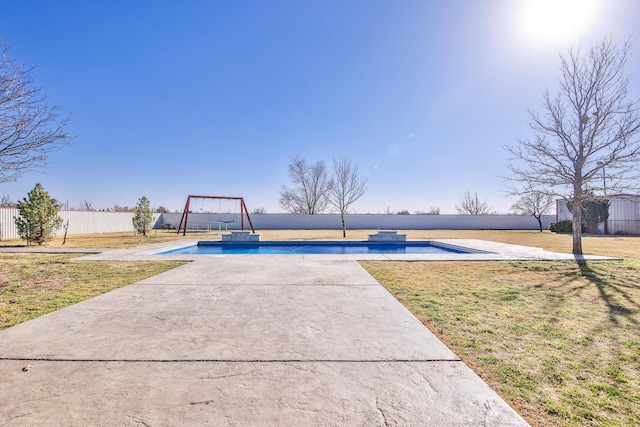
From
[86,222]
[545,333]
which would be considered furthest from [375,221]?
[545,333]

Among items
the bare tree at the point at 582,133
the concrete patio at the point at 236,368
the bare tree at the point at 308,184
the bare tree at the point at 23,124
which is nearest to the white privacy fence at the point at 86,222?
the bare tree at the point at 23,124

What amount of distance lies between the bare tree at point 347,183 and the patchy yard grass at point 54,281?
13021mm

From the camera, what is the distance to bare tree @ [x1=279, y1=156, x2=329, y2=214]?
108 ft

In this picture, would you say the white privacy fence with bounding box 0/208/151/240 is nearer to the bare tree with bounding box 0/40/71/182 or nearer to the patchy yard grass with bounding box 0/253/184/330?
the patchy yard grass with bounding box 0/253/184/330

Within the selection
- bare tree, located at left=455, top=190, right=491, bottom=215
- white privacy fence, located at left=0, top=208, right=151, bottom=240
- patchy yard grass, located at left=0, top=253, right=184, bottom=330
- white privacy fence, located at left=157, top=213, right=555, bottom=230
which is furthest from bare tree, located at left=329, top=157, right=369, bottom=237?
bare tree, located at left=455, top=190, right=491, bottom=215

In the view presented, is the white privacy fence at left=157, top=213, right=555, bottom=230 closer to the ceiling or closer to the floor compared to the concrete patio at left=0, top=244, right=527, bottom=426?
closer to the ceiling

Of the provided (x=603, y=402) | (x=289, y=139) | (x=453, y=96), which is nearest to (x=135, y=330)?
(x=603, y=402)

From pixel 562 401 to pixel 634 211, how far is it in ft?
83.7

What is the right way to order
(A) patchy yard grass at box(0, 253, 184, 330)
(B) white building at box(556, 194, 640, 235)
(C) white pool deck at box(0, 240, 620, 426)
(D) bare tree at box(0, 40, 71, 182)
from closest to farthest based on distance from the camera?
1. (C) white pool deck at box(0, 240, 620, 426)
2. (A) patchy yard grass at box(0, 253, 184, 330)
3. (D) bare tree at box(0, 40, 71, 182)
4. (B) white building at box(556, 194, 640, 235)

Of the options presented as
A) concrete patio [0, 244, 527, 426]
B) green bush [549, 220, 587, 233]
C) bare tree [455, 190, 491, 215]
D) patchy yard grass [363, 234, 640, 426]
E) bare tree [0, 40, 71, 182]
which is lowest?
patchy yard grass [363, 234, 640, 426]

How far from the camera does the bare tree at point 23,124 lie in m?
4.48

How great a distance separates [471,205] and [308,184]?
25056 millimetres

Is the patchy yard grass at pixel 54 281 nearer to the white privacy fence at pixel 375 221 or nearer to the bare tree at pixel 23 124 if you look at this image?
the bare tree at pixel 23 124

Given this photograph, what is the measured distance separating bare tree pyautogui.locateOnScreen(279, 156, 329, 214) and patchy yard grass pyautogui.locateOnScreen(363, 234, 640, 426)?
27.9m
